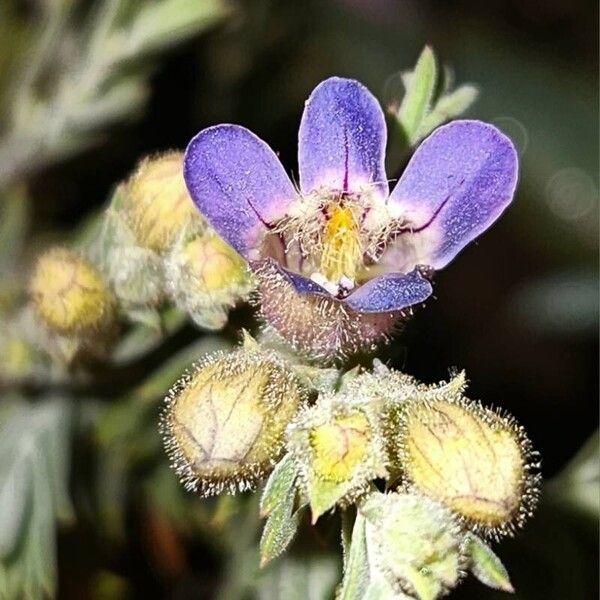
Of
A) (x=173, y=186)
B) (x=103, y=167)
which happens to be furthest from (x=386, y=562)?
(x=103, y=167)

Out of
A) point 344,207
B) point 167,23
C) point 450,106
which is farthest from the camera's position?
point 167,23

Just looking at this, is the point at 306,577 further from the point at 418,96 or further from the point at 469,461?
the point at 418,96

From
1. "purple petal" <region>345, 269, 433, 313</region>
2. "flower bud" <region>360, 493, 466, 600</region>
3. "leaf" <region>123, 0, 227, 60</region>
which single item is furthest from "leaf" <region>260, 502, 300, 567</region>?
"leaf" <region>123, 0, 227, 60</region>

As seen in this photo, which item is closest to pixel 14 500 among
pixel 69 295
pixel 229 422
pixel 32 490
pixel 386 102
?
pixel 32 490

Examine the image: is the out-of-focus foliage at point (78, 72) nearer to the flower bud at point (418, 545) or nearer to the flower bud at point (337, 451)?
the flower bud at point (337, 451)

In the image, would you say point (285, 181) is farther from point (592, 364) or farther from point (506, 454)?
point (592, 364)

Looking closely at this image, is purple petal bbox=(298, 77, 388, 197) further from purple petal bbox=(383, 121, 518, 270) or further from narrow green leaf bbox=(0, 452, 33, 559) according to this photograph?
narrow green leaf bbox=(0, 452, 33, 559)

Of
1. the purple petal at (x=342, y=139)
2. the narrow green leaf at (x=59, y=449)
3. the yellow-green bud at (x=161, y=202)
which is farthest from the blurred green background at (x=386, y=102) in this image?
the purple petal at (x=342, y=139)
